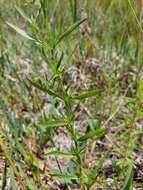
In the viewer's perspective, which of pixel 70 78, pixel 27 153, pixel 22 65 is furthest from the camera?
pixel 22 65

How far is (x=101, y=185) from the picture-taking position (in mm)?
1084

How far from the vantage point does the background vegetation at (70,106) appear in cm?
83

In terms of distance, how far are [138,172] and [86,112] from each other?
37 cm

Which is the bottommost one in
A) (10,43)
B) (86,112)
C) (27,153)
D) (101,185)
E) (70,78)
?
(101,185)

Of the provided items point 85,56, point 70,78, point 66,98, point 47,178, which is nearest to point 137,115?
point 47,178

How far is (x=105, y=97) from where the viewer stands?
1.58m

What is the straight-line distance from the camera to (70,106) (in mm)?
831

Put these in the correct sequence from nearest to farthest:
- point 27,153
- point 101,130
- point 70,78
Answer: point 101,130 → point 27,153 → point 70,78

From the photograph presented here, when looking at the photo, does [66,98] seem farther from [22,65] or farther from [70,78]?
[22,65]

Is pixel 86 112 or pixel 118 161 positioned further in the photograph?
pixel 86 112

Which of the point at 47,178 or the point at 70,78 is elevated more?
the point at 70,78

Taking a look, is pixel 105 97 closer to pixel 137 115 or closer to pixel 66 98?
pixel 137 115

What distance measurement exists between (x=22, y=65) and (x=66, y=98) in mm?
1071

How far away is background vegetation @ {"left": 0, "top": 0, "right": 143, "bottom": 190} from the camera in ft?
2.72
